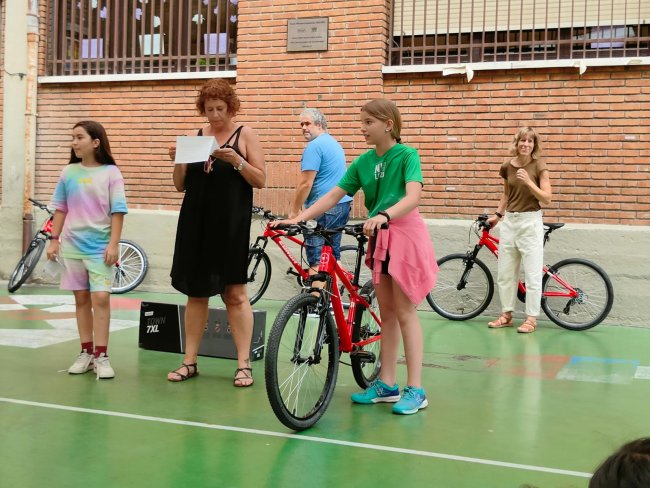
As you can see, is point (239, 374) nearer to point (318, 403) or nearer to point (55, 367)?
point (318, 403)

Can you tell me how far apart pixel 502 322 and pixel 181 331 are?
3.70 metres

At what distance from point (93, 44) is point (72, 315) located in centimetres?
500

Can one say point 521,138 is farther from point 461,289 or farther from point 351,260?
point 351,260

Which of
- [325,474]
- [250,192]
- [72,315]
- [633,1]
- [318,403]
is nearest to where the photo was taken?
[325,474]

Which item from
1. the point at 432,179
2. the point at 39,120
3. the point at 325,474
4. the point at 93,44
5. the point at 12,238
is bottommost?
the point at 325,474

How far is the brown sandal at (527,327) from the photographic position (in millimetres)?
8305

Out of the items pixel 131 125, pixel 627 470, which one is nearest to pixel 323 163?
pixel 131 125

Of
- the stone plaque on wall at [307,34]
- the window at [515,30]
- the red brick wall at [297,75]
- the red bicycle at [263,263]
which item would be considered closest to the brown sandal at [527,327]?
the red bicycle at [263,263]

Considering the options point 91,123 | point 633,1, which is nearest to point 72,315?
point 91,123

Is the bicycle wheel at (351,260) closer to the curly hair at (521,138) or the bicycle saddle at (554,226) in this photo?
the bicycle saddle at (554,226)

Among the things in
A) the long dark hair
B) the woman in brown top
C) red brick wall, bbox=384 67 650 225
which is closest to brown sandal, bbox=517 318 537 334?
the woman in brown top

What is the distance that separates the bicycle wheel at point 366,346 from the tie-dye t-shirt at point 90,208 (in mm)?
1741

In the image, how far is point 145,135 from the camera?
11.5 meters

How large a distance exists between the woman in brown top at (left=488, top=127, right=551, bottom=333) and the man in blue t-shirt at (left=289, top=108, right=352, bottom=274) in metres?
1.83
